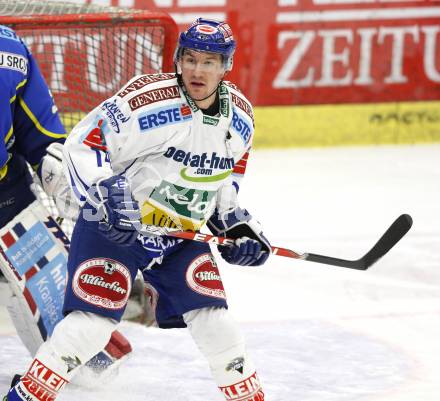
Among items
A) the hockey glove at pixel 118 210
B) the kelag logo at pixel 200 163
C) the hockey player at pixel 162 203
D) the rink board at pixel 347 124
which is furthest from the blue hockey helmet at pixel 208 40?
the rink board at pixel 347 124

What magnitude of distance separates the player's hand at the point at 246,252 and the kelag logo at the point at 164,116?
35cm

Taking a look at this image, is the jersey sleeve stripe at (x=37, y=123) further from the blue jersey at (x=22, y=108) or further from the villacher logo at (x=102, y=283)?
the villacher logo at (x=102, y=283)

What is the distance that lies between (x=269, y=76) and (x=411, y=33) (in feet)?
3.02

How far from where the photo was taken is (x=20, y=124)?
343 cm

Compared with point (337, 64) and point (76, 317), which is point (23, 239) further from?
point (337, 64)

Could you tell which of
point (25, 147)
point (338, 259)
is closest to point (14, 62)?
point (25, 147)

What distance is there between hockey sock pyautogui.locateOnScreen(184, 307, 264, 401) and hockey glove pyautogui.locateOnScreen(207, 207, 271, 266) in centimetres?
15

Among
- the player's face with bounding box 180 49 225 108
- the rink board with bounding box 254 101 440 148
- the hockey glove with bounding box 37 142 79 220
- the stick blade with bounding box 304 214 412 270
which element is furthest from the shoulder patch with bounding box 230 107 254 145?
the rink board with bounding box 254 101 440 148

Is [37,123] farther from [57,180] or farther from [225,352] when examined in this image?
[225,352]

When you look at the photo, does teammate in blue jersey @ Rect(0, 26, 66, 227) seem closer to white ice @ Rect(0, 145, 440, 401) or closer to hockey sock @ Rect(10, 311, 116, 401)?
white ice @ Rect(0, 145, 440, 401)

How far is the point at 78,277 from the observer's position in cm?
281

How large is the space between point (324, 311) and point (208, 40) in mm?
1688

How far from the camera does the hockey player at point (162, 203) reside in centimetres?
276

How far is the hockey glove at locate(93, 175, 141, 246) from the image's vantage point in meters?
2.64
